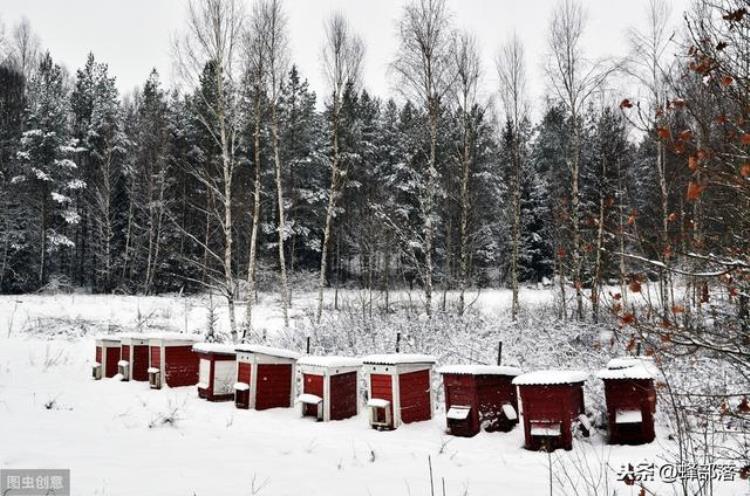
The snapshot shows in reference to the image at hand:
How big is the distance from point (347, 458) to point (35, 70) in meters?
36.9

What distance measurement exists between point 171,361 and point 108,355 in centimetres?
253

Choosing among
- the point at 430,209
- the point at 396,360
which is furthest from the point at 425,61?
the point at 396,360

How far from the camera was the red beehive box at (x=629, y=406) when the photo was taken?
616 cm

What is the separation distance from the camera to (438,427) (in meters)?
7.37

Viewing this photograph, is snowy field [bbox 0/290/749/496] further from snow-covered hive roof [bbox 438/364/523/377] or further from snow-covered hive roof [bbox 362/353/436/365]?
snow-covered hive roof [bbox 362/353/436/365]

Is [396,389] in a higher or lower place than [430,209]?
lower

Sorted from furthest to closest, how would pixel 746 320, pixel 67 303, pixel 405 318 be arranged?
pixel 67 303, pixel 405 318, pixel 746 320

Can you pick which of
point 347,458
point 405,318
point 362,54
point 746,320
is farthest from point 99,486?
point 362,54

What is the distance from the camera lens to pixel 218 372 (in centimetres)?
908

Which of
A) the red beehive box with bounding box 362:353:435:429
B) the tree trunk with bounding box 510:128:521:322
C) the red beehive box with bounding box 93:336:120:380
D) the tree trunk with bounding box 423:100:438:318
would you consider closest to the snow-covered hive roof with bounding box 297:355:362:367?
the red beehive box with bounding box 362:353:435:429

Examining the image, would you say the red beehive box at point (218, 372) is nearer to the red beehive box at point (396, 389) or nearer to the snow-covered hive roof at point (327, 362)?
the snow-covered hive roof at point (327, 362)

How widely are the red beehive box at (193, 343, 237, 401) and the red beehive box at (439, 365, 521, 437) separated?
4.16 meters

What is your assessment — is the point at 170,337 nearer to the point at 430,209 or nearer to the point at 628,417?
the point at 628,417

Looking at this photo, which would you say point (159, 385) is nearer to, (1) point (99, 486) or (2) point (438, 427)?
(2) point (438, 427)
